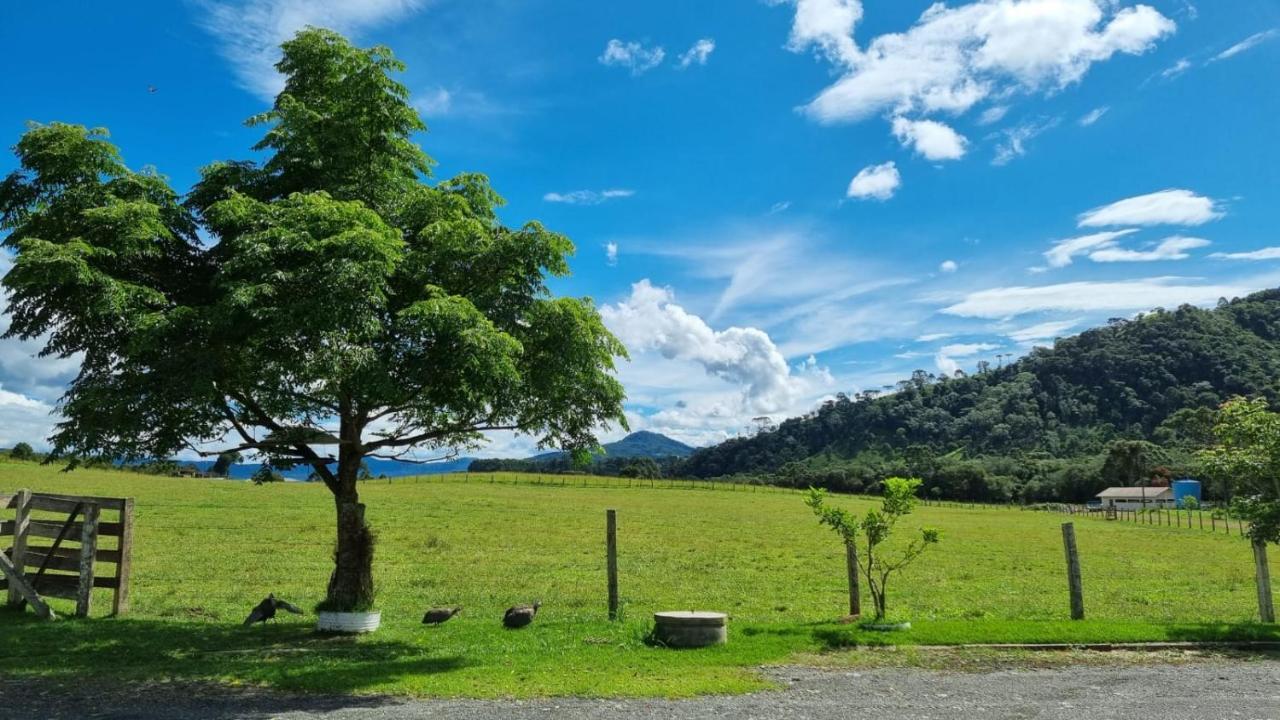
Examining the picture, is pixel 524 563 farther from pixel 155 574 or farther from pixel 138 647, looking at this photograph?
pixel 138 647

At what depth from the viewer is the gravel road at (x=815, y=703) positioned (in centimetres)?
862

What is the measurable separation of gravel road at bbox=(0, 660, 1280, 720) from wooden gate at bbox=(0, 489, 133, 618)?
5605 mm

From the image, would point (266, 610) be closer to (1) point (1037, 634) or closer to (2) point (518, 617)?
(2) point (518, 617)

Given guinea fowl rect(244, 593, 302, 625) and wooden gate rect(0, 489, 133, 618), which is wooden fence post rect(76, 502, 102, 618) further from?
guinea fowl rect(244, 593, 302, 625)

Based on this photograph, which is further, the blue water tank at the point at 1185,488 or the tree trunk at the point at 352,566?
the blue water tank at the point at 1185,488

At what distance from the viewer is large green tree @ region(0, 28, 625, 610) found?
10.4 meters

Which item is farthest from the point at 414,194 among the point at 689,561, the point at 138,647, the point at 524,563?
the point at 689,561

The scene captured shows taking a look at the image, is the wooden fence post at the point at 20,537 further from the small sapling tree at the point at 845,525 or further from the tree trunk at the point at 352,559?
the small sapling tree at the point at 845,525

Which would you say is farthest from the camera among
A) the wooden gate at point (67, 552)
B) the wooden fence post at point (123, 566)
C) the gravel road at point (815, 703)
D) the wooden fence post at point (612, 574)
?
the wooden fence post at point (612, 574)

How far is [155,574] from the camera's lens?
22.8m

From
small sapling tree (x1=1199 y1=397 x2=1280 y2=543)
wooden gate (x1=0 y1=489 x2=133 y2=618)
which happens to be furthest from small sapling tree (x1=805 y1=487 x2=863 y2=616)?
wooden gate (x1=0 y1=489 x2=133 y2=618)

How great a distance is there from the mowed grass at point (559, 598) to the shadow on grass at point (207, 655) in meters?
0.06

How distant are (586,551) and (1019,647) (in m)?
23.1

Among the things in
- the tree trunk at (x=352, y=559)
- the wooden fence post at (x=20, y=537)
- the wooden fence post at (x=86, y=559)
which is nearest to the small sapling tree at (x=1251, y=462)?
the tree trunk at (x=352, y=559)
